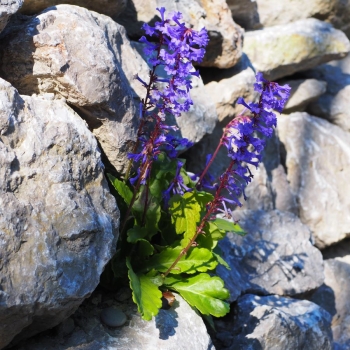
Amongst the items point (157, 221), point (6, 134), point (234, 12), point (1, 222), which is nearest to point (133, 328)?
point (157, 221)

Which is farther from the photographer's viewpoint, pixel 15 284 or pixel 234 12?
pixel 234 12

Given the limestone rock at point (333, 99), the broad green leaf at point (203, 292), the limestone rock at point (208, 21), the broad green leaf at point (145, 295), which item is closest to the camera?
the broad green leaf at point (145, 295)

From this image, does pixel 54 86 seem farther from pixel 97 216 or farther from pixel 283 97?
pixel 283 97

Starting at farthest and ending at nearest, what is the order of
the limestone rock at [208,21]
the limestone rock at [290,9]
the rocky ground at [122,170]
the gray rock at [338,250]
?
1. the limestone rock at [290,9]
2. the gray rock at [338,250]
3. the limestone rock at [208,21]
4. the rocky ground at [122,170]

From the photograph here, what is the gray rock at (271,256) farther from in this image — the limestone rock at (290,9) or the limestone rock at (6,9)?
the limestone rock at (290,9)

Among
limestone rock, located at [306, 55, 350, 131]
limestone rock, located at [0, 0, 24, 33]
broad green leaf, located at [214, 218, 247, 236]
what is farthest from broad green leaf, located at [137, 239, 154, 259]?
limestone rock, located at [306, 55, 350, 131]

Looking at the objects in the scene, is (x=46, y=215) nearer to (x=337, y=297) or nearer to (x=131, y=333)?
(x=131, y=333)

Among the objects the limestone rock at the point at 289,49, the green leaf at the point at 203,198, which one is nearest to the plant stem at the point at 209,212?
the green leaf at the point at 203,198
